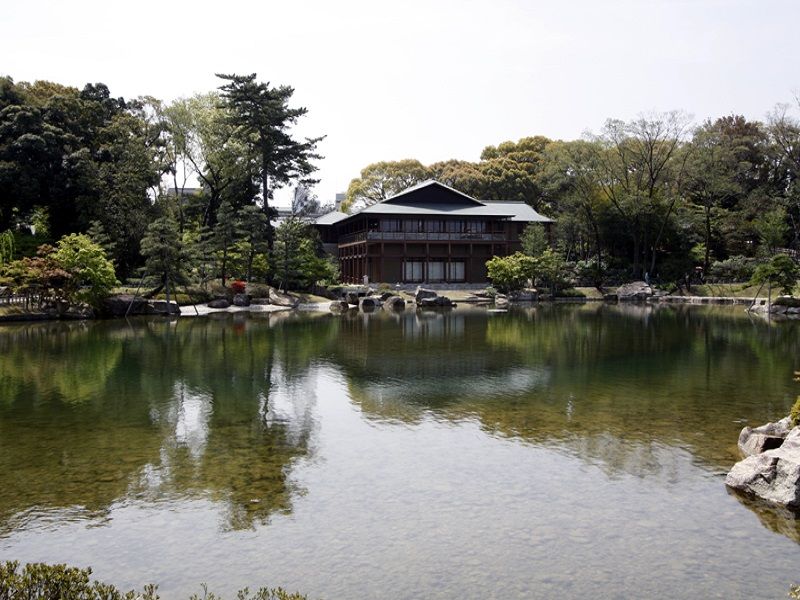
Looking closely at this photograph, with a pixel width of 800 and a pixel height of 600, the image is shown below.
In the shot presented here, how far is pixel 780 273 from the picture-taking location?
129 feet

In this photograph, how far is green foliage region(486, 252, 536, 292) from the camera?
50594mm

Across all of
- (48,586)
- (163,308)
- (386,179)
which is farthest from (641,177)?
(48,586)

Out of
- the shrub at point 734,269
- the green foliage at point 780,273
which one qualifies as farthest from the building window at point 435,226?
the green foliage at point 780,273

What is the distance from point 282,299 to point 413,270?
14362mm

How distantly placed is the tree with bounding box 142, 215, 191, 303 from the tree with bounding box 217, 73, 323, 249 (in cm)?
989

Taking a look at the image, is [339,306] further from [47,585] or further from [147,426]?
[47,585]

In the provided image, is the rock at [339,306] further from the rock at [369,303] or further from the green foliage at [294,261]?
the green foliage at [294,261]

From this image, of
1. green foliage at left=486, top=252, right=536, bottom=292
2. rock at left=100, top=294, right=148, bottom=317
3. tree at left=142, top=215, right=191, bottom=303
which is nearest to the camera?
rock at left=100, top=294, right=148, bottom=317

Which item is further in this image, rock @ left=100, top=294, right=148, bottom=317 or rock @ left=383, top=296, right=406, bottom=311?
rock @ left=383, top=296, right=406, bottom=311

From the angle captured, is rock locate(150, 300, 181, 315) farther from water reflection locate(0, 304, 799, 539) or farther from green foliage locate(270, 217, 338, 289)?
green foliage locate(270, 217, 338, 289)

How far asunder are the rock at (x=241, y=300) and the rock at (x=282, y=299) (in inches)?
64.1

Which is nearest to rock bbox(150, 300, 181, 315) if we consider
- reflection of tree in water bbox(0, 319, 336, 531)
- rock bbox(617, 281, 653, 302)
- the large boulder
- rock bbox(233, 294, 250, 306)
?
→ rock bbox(233, 294, 250, 306)

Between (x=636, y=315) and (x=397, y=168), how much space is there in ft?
118

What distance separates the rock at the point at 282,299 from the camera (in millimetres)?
44156
